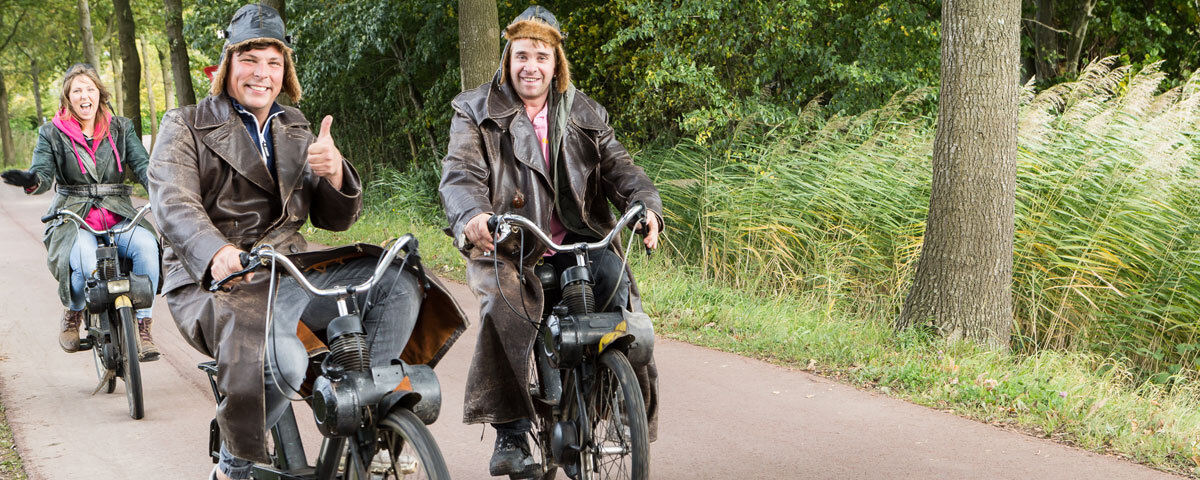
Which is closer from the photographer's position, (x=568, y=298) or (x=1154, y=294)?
(x=568, y=298)

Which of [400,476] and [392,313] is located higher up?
[392,313]

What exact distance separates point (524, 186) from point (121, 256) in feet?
11.9

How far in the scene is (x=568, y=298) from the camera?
3.79 metres

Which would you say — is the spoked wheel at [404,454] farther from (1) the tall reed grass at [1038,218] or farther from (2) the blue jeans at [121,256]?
(1) the tall reed grass at [1038,218]

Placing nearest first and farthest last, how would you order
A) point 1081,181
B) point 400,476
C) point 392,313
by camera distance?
point 400,476
point 392,313
point 1081,181

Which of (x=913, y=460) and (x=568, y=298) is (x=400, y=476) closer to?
(x=568, y=298)

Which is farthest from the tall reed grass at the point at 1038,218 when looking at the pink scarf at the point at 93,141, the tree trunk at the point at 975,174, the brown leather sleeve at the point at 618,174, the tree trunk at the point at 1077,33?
the tree trunk at the point at 1077,33

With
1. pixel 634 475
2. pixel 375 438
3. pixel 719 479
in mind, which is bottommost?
pixel 719 479

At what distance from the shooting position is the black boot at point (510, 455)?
410 centimetres

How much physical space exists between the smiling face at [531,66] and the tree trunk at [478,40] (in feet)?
22.1

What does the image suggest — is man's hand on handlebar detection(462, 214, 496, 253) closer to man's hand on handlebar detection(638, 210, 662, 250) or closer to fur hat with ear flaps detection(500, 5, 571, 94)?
man's hand on handlebar detection(638, 210, 662, 250)

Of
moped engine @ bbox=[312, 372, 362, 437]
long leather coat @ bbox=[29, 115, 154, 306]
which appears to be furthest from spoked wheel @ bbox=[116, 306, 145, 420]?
moped engine @ bbox=[312, 372, 362, 437]

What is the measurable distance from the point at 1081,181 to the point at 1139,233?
661 mm

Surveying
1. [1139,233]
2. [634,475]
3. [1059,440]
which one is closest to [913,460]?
[1059,440]
